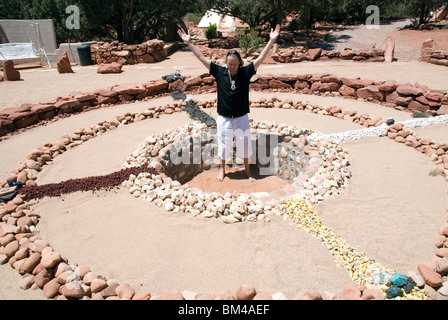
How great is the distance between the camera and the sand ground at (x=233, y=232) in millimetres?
3463

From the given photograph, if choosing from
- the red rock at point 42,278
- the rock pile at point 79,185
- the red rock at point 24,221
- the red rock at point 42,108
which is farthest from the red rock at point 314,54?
the red rock at point 42,278

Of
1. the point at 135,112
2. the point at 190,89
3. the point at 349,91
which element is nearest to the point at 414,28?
the point at 349,91

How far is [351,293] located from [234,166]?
4.22 metres

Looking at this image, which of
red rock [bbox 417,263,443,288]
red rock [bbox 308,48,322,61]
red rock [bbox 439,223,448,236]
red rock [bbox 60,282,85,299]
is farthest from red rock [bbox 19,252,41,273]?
red rock [bbox 308,48,322,61]

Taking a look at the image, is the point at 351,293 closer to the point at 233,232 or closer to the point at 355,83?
the point at 233,232

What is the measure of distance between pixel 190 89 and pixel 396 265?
7741mm

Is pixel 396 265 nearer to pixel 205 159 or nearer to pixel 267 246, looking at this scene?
pixel 267 246

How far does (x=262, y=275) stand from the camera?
3461mm

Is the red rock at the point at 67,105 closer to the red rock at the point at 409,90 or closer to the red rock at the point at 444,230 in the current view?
the red rock at the point at 409,90

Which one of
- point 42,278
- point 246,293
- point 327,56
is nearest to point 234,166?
point 246,293

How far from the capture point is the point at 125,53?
15.1 meters

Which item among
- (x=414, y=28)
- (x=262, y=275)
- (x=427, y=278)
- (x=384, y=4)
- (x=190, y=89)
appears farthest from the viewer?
(x=384, y=4)

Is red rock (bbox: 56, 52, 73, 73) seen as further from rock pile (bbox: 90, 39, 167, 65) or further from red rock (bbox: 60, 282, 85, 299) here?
red rock (bbox: 60, 282, 85, 299)

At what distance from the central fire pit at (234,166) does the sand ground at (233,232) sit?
202 mm
